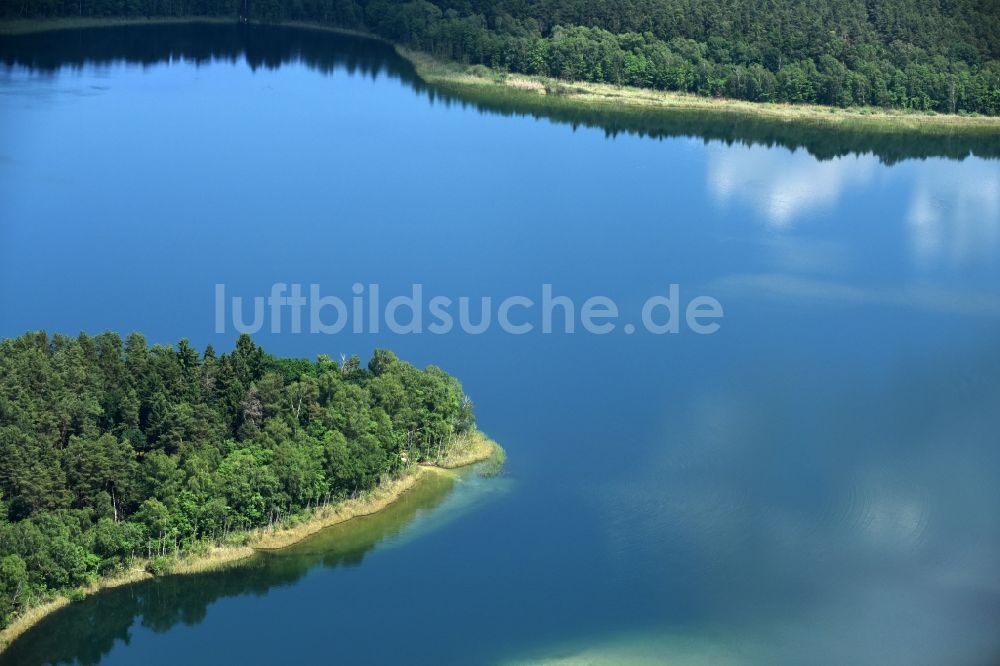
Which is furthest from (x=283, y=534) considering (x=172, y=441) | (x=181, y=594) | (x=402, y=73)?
(x=402, y=73)

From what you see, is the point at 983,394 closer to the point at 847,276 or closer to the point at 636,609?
the point at 847,276

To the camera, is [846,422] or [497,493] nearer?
[497,493]

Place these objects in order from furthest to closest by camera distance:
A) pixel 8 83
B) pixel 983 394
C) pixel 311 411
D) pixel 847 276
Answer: pixel 8 83
pixel 847 276
pixel 983 394
pixel 311 411

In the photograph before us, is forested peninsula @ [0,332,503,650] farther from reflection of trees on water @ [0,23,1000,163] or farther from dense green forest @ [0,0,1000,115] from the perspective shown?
dense green forest @ [0,0,1000,115]

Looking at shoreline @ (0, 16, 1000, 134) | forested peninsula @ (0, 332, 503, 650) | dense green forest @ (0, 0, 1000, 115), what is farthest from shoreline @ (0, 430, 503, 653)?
dense green forest @ (0, 0, 1000, 115)

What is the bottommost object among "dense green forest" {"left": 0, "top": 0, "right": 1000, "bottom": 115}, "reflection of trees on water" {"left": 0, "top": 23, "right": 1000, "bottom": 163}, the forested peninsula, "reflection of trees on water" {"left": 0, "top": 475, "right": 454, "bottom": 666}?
"reflection of trees on water" {"left": 0, "top": 475, "right": 454, "bottom": 666}

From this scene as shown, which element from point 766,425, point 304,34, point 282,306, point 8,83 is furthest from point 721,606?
point 304,34
